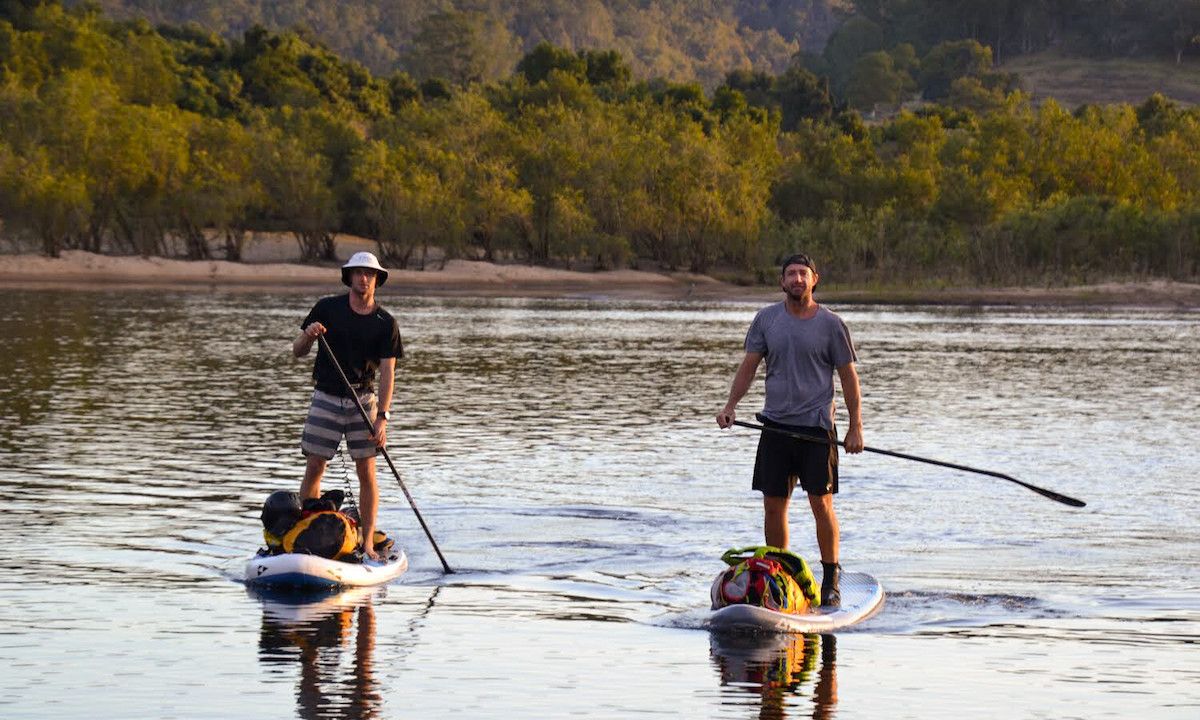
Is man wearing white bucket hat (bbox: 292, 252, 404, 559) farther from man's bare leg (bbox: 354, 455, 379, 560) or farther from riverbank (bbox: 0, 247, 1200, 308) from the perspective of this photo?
riverbank (bbox: 0, 247, 1200, 308)

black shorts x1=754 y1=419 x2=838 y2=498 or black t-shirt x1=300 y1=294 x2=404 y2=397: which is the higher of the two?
black t-shirt x1=300 y1=294 x2=404 y2=397

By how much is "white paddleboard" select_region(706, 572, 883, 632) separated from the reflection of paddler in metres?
1.94

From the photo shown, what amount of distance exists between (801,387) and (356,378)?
294 cm

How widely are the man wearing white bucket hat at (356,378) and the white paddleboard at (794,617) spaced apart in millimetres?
2593

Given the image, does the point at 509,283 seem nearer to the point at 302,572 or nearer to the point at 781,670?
the point at 302,572

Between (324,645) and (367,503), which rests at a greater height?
(367,503)

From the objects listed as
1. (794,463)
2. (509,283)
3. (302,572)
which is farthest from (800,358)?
(509,283)

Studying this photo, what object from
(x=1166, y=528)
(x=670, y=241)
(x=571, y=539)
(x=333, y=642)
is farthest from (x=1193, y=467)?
(x=670, y=241)

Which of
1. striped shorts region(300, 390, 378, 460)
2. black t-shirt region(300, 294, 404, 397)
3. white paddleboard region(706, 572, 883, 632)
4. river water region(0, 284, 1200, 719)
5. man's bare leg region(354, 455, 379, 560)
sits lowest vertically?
river water region(0, 284, 1200, 719)

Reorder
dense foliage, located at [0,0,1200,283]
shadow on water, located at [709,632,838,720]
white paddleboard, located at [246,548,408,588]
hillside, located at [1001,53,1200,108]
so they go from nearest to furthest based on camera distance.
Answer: shadow on water, located at [709,632,838,720], white paddleboard, located at [246,548,408,588], dense foliage, located at [0,0,1200,283], hillside, located at [1001,53,1200,108]

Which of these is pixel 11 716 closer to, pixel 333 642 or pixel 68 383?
pixel 333 642

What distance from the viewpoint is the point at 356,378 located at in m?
12.4

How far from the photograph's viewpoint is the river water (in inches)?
371

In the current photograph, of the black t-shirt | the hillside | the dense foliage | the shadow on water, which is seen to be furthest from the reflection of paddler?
the hillside
